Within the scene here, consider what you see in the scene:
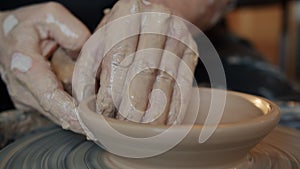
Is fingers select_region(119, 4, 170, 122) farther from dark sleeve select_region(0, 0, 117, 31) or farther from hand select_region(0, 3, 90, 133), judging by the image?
dark sleeve select_region(0, 0, 117, 31)

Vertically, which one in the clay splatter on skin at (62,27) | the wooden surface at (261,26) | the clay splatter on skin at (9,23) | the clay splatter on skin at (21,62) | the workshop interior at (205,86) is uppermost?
the clay splatter on skin at (62,27)

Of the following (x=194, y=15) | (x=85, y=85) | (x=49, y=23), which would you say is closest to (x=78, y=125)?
(x=85, y=85)

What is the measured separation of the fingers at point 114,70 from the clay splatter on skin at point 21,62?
0.70 feet

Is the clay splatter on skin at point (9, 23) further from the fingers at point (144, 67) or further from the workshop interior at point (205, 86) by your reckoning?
the fingers at point (144, 67)

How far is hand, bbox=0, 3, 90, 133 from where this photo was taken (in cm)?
86

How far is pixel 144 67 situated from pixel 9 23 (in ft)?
1.46

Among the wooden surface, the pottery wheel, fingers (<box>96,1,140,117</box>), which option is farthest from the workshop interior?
the wooden surface

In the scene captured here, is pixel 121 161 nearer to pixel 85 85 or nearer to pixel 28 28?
pixel 85 85

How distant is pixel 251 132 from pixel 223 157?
7 cm

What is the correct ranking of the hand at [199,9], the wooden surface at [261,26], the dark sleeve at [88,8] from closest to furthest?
the hand at [199,9] → the dark sleeve at [88,8] → the wooden surface at [261,26]

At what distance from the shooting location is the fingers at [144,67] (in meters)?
0.73

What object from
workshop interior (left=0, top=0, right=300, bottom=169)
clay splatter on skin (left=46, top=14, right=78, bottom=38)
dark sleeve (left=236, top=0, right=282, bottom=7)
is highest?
clay splatter on skin (left=46, top=14, right=78, bottom=38)

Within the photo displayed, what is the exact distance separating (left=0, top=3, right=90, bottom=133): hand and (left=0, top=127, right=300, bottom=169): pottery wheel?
0.05 m

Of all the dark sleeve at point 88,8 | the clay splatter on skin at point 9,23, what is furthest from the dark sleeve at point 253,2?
the clay splatter on skin at point 9,23
